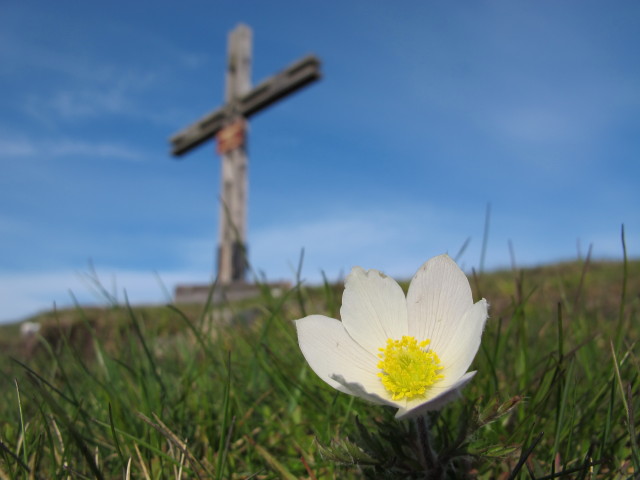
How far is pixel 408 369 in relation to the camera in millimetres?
1106

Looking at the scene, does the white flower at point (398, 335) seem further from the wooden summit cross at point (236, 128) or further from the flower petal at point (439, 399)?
the wooden summit cross at point (236, 128)

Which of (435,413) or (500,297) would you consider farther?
(500,297)

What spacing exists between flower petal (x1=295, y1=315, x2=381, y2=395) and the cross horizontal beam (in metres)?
7.87

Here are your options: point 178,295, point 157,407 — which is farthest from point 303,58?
point 157,407

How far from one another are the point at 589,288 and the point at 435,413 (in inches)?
237

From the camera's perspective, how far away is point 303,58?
8.68 metres

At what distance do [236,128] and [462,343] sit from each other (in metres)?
9.14

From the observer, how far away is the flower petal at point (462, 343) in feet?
3.30

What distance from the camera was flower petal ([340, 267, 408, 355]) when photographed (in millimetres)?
1202

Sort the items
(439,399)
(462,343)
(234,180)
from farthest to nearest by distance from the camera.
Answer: (234,180) → (462,343) → (439,399)

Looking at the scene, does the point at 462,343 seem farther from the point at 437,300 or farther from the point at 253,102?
the point at 253,102

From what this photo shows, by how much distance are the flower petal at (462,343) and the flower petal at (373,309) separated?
0.37 feet

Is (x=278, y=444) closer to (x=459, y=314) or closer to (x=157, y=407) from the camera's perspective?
(x=157, y=407)

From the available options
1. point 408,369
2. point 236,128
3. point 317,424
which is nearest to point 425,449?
point 408,369
